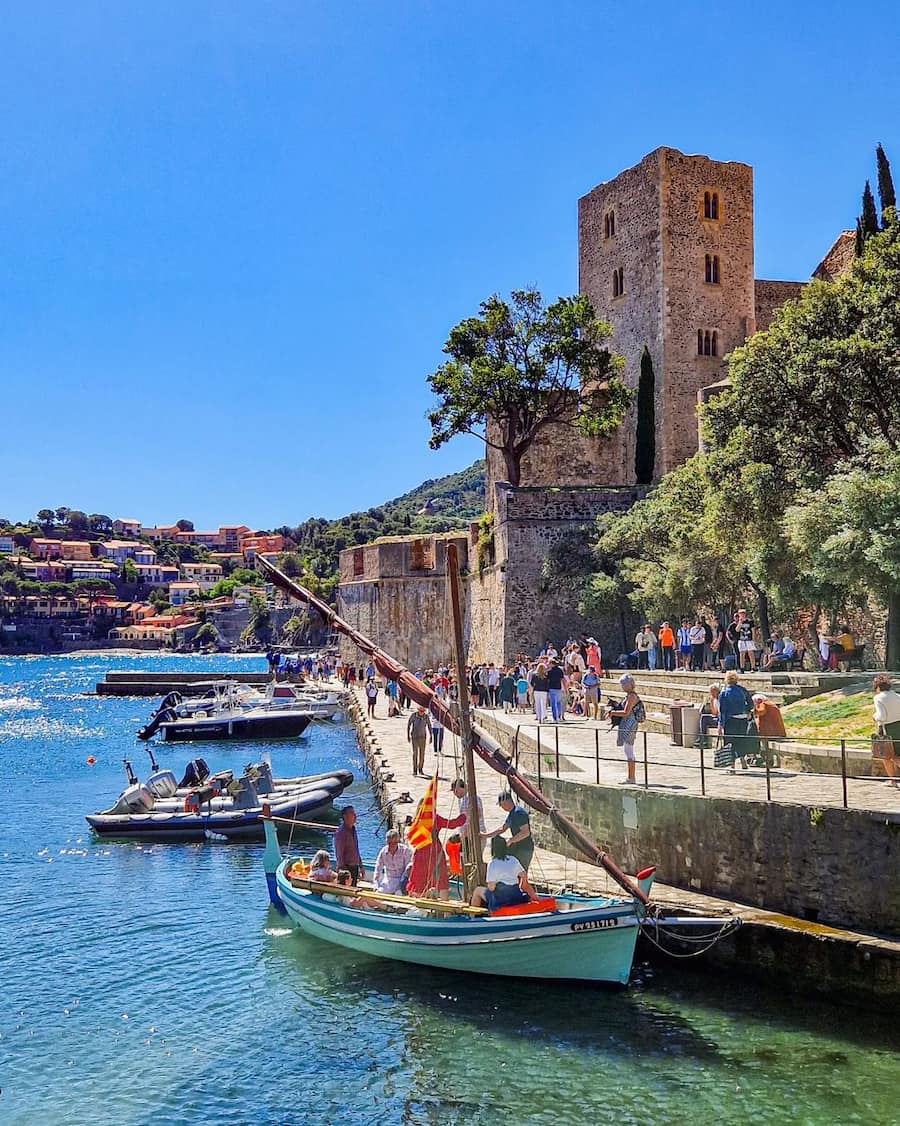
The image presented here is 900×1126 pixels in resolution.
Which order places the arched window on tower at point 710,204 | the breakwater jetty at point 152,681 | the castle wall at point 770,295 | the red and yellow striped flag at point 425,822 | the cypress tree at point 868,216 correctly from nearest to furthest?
the red and yellow striped flag at point 425,822 < the cypress tree at point 868,216 < the arched window on tower at point 710,204 < the castle wall at point 770,295 < the breakwater jetty at point 152,681

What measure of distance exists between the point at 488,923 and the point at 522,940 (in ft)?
1.25

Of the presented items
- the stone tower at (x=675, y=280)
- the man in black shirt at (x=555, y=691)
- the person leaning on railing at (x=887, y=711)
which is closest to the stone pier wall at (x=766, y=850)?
the person leaning on railing at (x=887, y=711)

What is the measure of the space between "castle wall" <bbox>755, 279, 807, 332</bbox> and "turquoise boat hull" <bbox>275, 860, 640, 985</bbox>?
41.2m

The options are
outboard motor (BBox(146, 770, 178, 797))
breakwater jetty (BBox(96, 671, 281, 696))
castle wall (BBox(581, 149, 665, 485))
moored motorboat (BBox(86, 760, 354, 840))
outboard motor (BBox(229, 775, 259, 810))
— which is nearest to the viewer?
moored motorboat (BBox(86, 760, 354, 840))

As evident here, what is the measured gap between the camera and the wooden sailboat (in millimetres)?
10680

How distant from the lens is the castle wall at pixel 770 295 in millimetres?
47875

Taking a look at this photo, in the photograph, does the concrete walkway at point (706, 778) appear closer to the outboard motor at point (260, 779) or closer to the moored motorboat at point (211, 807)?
the moored motorboat at point (211, 807)

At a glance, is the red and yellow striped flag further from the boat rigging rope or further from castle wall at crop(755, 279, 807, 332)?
castle wall at crop(755, 279, 807, 332)

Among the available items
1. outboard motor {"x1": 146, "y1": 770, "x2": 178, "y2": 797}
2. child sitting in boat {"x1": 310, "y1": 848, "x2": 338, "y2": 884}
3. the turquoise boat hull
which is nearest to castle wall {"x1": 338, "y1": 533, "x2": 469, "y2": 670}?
outboard motor {"x1": 146, "y1": 770, "x2": 178, "y2": 797}

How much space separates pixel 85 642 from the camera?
170 metres

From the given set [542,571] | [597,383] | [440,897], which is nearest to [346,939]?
[440,897]

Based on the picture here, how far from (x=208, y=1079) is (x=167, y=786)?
13039mm

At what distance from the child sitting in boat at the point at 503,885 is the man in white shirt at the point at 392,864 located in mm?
1372

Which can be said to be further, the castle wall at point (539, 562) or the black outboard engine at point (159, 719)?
the black outboard engine at point (159, 719)
